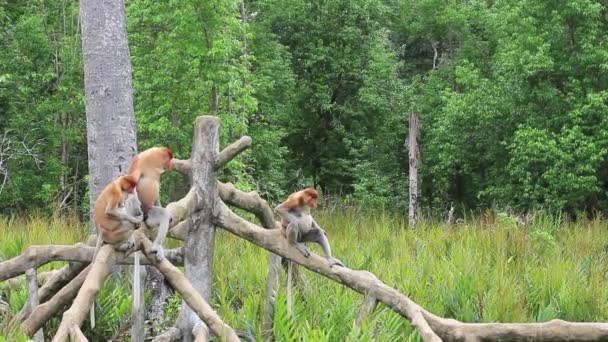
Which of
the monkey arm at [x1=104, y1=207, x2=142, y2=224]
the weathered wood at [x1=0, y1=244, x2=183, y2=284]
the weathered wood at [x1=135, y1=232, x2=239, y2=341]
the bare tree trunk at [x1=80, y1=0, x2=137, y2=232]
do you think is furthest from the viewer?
the bare tree trunk at [x1=80, y1=0, x2=137, y2=232]

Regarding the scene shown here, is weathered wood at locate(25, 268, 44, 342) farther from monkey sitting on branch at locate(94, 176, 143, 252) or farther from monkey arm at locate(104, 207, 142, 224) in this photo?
monkey arm at locate(104, 207, 142, 224)

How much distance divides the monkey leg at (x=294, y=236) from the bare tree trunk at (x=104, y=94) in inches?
102

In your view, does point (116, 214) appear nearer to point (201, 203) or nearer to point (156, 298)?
point (201, 203)

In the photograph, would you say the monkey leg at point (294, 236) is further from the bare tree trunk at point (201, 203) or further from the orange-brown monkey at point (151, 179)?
the orange-brown monkey at point (151, 179)

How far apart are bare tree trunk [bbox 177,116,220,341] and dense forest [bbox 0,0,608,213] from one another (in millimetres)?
5963

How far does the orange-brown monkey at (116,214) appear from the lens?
3160 millimetres

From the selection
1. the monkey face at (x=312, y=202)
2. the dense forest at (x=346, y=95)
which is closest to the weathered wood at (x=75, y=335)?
the monkey face at (x=312, y=202)

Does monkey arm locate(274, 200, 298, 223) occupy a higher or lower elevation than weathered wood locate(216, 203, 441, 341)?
higher

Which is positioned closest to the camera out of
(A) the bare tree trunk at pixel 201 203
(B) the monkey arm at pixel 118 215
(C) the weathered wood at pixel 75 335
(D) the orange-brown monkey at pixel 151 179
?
(C) the weathered wood at pixel 75 335

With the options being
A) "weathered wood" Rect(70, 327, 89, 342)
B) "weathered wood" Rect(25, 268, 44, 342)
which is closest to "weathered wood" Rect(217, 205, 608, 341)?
"weathered wood" Rect(70, 327, 89, 342)

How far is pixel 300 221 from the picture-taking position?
3.60 meters

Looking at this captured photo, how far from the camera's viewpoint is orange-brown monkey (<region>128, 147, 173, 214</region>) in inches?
137

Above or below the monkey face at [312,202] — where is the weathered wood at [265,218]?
below

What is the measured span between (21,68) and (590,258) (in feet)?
40.0
